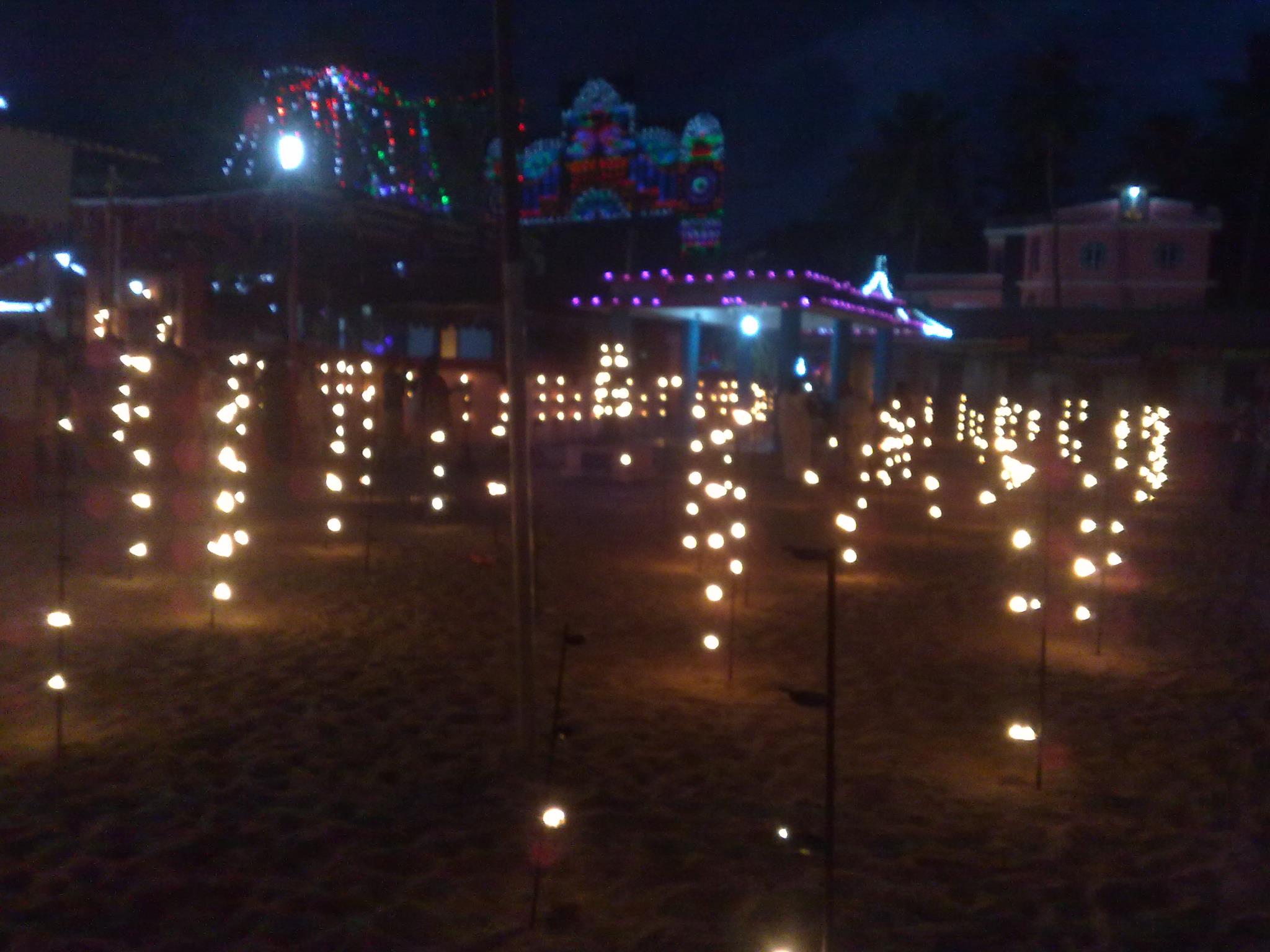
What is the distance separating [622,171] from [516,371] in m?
39.5

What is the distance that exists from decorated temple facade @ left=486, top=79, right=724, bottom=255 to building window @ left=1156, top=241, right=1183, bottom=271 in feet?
49.8

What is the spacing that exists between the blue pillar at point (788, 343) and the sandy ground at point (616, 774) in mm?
11758

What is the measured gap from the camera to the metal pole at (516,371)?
17.2 ft

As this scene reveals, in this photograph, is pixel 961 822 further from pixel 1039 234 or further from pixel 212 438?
pixel 1039 234

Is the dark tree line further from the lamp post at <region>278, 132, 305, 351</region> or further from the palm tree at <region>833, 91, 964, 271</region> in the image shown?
the lamp post at <region>278, 132, 305, 351</region>

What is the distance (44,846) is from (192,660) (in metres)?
2.82

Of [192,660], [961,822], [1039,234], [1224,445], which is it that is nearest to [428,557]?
[192,660]

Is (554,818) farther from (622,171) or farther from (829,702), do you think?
(622,171)

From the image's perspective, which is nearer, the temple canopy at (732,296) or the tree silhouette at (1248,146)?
the temple canopy at (732,296)

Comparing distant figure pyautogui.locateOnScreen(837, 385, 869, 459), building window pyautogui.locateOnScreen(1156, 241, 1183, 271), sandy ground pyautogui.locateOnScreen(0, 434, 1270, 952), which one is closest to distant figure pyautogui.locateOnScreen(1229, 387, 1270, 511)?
distant figure pyautogui.locateOnScreen(837, 385, 869, 459)

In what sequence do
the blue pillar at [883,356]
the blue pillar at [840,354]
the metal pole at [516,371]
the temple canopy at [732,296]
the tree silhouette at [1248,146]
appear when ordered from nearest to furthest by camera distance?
the metal pole at [516,371] < the temple canopy at [732,296] < the blue pillar at [840,354] < the blue pillar at [883,356] < the tree silhouette at [1248,146]

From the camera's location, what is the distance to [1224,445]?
30797mm

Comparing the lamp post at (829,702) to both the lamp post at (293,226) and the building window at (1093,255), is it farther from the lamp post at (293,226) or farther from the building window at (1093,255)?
the building window at (1093,255)

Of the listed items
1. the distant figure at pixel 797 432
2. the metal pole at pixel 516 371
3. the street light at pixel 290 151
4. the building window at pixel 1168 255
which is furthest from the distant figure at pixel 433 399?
the building window at pixel 1168 255
